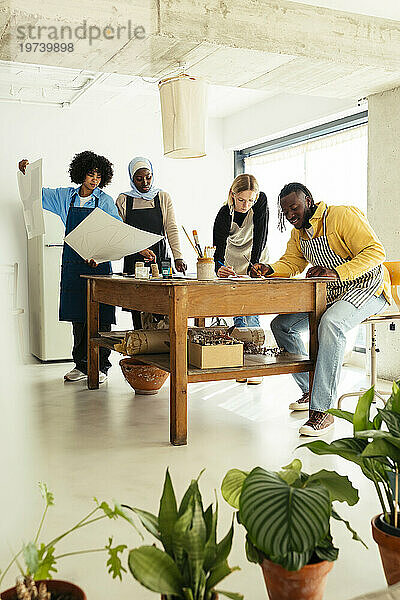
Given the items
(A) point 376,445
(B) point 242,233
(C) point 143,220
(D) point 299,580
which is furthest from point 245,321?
(D) point 299,580

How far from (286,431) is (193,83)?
1.97 meters

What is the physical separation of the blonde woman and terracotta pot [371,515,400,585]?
2974 millimetres

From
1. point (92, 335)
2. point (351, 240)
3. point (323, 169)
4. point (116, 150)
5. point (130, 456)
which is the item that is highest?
point (116, 150)

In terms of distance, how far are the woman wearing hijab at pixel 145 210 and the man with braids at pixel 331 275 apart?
1.07 metres

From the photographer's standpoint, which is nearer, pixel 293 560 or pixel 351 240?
pixel 293 560

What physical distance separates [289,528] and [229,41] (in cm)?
325

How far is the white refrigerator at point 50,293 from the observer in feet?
18.7

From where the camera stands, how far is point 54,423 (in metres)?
3.48

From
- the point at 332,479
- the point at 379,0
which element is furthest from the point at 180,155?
the point at 332,479

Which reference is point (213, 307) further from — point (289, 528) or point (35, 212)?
point (289, 528)

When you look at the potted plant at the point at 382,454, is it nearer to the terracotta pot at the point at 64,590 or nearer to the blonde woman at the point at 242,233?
the terracotta pot at the point at 64,590

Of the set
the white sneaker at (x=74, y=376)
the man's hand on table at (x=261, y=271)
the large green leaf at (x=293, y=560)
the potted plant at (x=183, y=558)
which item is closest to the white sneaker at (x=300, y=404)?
the man's hand on table at (x=261, y=271)

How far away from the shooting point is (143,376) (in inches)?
164

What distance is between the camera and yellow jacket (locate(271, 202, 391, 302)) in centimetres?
328
